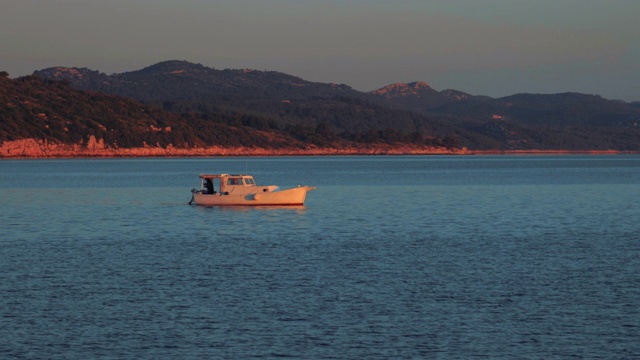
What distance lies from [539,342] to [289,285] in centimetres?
1138

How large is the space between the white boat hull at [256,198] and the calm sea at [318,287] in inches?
300

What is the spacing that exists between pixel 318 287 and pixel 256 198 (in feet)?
141

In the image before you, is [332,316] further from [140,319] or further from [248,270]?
[248,270]

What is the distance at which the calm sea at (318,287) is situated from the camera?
25.8 m

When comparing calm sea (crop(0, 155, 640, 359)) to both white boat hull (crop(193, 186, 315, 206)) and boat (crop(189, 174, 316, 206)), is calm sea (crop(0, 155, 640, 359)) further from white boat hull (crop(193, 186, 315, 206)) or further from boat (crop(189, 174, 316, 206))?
boat (crop(189, 174, 316, 206))

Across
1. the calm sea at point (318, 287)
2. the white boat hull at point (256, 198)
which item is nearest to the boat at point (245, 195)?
the white boat hull at point (256, 198)

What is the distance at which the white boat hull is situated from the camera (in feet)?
253

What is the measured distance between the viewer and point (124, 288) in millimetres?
34531

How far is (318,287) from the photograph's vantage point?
34.5 meters

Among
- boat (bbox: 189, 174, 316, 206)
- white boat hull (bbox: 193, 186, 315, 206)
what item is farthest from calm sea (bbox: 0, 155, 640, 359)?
boat (bbox: 189, 174, 316, 206)

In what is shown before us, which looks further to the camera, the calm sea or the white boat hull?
the white boat hull

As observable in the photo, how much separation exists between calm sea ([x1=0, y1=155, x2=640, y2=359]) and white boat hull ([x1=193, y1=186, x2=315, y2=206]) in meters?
7.61

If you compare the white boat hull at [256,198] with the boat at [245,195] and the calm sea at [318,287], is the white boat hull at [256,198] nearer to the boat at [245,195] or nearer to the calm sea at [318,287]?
the boat at [245,195]

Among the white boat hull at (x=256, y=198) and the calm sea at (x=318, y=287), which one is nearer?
the calm sea at (x=318, y=287)
